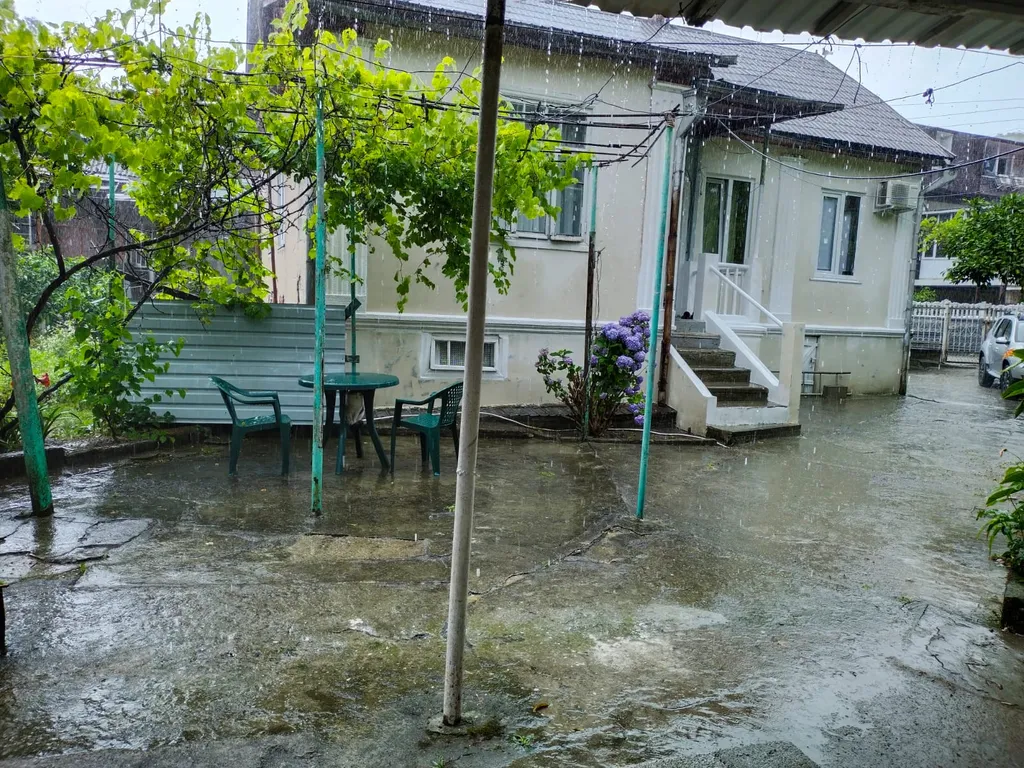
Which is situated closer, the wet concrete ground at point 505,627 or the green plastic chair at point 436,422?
the wet concrete ground at point 505,627

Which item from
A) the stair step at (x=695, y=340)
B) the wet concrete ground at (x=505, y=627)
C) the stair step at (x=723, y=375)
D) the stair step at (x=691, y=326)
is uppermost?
the stair step at (x=691, y=326)

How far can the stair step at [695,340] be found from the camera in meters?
10.9

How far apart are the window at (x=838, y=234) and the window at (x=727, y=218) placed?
1951mm

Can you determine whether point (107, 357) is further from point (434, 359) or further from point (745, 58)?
point (745, 58)

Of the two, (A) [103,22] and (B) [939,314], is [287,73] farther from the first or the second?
(B) [939,314]

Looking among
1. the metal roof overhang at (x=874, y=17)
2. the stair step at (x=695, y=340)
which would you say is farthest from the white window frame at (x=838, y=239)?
the metal roof overhang at (x=874, y=17)

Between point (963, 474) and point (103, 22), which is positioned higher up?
point (103, 22)

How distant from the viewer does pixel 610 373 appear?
28.8 ft

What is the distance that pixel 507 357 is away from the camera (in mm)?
10055

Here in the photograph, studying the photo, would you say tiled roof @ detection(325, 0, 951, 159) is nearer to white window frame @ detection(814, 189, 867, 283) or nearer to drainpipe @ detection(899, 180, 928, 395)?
white window frame @ detection(814, 189, 867, 283)

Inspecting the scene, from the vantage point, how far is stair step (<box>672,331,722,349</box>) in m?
10.9

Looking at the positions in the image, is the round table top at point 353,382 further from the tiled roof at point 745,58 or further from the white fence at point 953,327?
the white fence at point 953,327

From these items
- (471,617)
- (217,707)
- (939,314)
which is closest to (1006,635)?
(471,617)

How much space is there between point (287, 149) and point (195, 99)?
78cm
